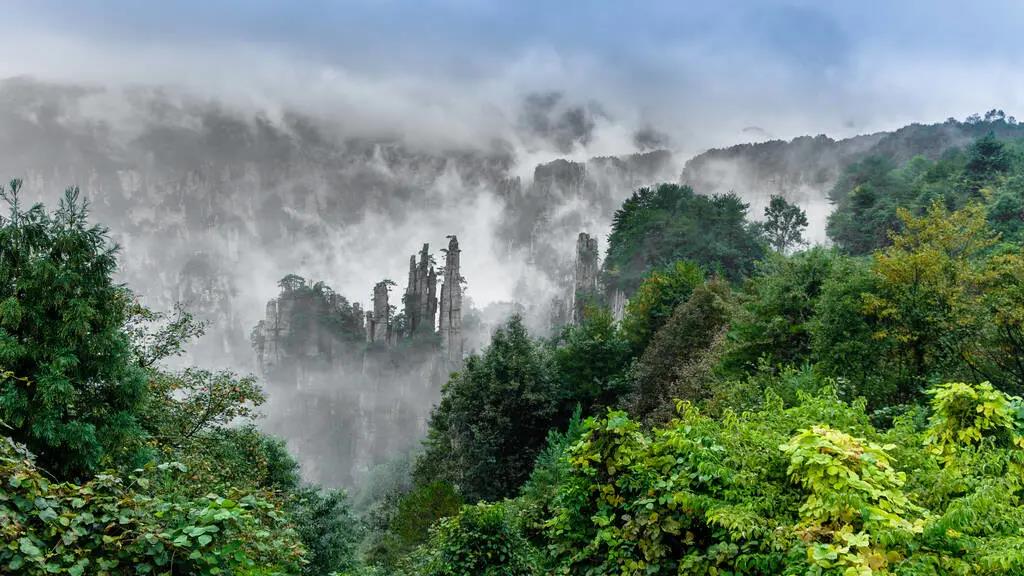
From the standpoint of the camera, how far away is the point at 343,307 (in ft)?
360

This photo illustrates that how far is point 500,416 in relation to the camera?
30141mm

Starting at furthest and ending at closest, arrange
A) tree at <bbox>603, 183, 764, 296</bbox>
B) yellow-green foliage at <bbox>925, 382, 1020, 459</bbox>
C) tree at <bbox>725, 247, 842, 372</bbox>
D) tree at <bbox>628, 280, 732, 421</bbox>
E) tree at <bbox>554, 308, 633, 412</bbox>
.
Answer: tree at <bbox>603, 183, 764, 296</bbox>
tree at <bbox>554, 308, 633, 412</bbox>
tree at <bbox>628, 280, 732, 421</bbox>
tree at <bbox>725, 247, 842, 372</bbox>
yellow-green foliage at <bbox>925, 382, 1020, 459</bbox>

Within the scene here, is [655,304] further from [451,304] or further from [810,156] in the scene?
[810,156]

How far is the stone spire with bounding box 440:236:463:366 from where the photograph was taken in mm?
94375

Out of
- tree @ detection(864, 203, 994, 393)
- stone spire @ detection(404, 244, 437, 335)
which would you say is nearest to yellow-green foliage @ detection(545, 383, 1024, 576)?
tree @ detection(864, 203, 994, 393)

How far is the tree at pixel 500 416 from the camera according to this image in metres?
29.8

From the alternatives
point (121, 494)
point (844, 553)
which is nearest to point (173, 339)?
point (121, 494)

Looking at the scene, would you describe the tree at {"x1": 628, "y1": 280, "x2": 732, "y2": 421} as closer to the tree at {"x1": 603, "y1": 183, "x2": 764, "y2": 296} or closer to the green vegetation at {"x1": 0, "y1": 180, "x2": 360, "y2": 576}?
the green vegetation at {"x1": 0, "y1": 180, "x2": 360, "y2": 576}

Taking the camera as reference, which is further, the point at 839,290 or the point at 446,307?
the point at 446,307

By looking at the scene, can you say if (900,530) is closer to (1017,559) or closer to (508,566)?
(1017,559)

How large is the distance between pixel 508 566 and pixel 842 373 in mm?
11837

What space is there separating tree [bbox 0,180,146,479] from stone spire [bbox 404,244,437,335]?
86.9m

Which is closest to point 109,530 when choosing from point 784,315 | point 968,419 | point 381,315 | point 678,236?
point 968,419

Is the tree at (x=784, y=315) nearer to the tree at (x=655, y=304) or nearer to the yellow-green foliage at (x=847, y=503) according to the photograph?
the tree at (x=655, y=304)
